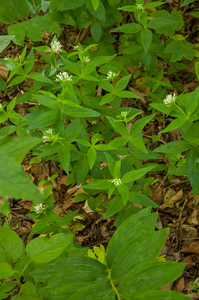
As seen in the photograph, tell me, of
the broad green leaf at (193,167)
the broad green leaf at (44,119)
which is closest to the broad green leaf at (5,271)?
the broad green leaf at (44,119)

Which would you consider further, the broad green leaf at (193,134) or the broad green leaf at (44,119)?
the broad green leaf at (44,119)

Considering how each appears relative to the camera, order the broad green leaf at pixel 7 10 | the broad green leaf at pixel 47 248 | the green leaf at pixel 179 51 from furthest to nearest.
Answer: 1. the green leaf at pixel 179 51
2. the broad green leaf at pixel 7 10
3. the broad green leaf at pixel 47 248

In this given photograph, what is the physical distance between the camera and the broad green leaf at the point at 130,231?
1374 millimetres

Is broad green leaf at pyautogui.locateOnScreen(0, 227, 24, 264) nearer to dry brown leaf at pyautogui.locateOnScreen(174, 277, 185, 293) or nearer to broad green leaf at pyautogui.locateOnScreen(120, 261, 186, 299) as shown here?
broad green leaf at pyautogui.locateOnScreen(120, 261, 186, 299)

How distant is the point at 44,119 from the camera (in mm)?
2066

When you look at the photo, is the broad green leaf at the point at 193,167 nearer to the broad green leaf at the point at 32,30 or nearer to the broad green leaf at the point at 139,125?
the broad green leaf at the point at 139,125

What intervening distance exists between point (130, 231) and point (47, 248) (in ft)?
1.98

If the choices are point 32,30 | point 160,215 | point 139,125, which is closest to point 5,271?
point 139,125

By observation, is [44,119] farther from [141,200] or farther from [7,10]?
[7,10]

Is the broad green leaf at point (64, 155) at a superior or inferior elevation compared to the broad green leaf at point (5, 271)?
superior

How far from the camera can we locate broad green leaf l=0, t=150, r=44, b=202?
0.83 m

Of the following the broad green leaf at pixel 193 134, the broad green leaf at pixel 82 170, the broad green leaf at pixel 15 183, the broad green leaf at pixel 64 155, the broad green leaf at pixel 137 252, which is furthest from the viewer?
the broad green leaf at pixel 82 170

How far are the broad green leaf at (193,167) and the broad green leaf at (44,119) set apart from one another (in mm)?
1184

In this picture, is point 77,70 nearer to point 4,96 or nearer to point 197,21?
point 4,96
